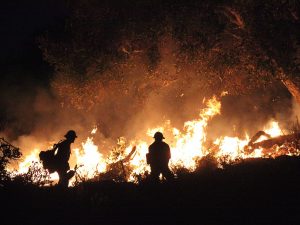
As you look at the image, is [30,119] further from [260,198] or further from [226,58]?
[260,198]

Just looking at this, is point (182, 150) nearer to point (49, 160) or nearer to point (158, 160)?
point (158, 160)

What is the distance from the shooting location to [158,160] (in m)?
11.0

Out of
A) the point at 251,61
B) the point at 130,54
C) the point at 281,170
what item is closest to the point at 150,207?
the point at 281,170

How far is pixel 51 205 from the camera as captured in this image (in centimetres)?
836

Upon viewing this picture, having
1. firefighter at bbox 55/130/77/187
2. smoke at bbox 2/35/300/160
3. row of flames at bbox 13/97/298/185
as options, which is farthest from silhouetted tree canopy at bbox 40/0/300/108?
firefighter at bbox 55/130/77/187

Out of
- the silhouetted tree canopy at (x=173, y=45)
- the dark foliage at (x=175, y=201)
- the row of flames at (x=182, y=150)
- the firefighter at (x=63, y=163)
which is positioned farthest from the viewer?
the row of flames at (x=182, y=150)

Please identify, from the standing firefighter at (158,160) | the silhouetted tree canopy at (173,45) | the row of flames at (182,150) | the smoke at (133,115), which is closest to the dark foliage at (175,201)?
the standing firefighter at (158,160)

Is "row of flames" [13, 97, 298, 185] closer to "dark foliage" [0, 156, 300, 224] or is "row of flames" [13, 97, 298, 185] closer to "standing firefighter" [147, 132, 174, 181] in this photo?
"standing firefighter" [147, 132, 174, 181]

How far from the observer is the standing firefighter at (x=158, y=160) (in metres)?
10.9

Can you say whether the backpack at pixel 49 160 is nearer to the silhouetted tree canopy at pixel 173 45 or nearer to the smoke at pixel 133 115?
the silhouetted tree canopy at pixel 173 45

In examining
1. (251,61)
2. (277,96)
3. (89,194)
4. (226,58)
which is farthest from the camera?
(277,96)

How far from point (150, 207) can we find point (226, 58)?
8597mm

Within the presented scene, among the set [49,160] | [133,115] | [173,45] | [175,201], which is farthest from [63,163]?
[133,115]

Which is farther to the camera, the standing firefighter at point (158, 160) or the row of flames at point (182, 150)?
the row of flames at point (182, 150)
